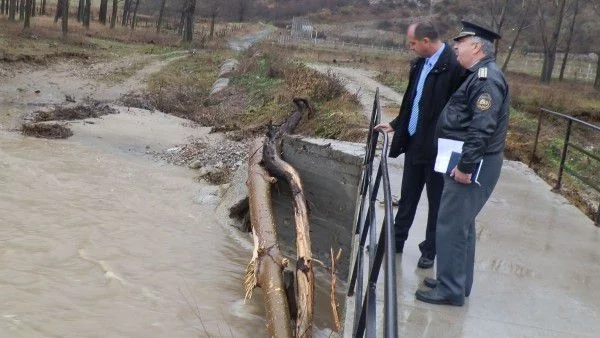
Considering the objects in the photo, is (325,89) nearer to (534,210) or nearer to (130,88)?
(534,210)

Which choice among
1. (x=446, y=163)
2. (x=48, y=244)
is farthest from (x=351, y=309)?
(x=48, y=244)

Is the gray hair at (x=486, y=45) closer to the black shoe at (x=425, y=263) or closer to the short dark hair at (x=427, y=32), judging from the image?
the short dark hair at (x=427, y=32)

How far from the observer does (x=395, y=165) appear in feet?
33.1

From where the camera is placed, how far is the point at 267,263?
267 inches

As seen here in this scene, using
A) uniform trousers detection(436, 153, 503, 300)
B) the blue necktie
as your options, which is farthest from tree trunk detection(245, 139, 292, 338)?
the blue necktie

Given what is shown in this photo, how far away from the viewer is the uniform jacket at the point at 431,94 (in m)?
5.37

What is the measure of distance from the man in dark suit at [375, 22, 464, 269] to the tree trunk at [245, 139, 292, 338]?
1221 millimetres

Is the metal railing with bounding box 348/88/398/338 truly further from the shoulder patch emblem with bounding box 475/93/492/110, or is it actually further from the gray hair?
the gray hair

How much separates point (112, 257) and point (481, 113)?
524 centimetres

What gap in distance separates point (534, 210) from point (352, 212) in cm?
237

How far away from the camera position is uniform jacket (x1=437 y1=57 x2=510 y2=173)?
171 inches

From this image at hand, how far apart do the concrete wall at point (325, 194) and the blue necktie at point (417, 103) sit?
364 cm

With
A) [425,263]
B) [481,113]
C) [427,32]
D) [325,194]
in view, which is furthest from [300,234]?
[481,113]

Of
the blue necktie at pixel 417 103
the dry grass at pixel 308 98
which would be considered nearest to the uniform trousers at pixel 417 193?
the blue necktie at pixel 417 103
